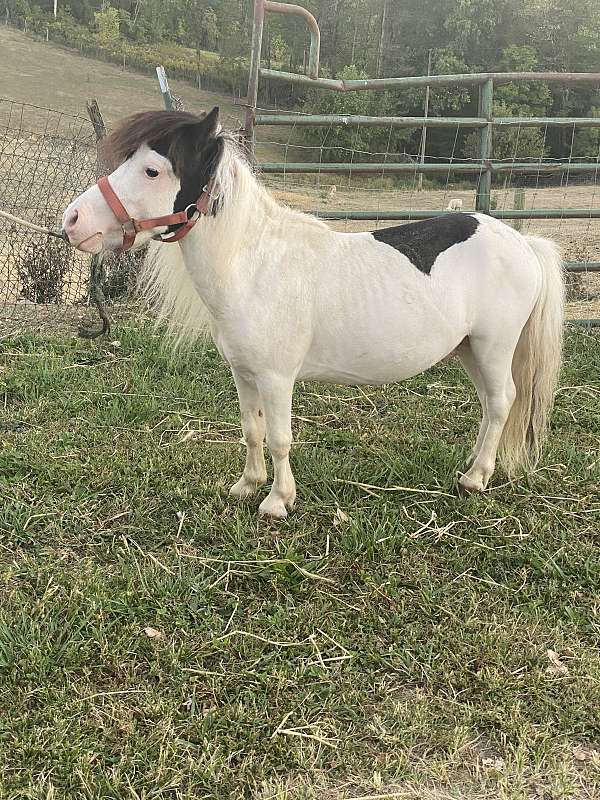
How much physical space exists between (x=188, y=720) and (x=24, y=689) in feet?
1.75

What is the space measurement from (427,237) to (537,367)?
90 cm

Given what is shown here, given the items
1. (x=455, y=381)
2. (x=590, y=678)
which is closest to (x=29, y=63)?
(x=455, y=381)

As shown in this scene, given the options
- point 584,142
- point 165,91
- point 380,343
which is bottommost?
point 380,343

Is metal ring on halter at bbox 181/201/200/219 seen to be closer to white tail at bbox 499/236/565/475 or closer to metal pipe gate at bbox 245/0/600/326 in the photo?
white tail at bbox 499/236/565/475

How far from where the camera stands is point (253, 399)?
9.46 ft

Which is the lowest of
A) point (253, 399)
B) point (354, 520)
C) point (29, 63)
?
point (354, 520)

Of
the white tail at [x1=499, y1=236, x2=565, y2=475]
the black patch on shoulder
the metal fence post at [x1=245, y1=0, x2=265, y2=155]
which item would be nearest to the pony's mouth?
the black patch on shoulder

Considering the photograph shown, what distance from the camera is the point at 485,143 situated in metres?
5.05

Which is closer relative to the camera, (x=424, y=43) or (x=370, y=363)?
(x=370, y=363)

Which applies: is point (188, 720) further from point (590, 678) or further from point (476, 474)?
point (476, 474)

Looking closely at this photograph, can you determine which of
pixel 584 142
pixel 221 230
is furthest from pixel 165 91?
pixel 584 142

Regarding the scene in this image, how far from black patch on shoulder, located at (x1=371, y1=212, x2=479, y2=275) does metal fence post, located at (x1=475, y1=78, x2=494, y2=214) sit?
2511mm

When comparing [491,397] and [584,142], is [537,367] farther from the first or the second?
[584,142]

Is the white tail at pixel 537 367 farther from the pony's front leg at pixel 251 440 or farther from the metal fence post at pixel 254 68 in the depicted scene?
the metal fence post at pixel 254 68
